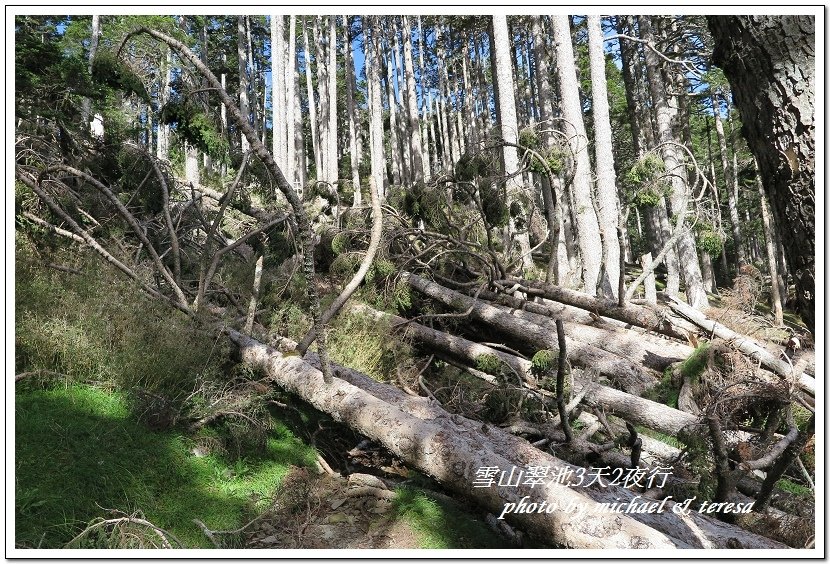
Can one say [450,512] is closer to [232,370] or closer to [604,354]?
[232,370]

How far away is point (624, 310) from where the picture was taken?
6219mm

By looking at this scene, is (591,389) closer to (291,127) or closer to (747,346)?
(747,346)

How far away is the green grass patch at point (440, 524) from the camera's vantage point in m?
3.23

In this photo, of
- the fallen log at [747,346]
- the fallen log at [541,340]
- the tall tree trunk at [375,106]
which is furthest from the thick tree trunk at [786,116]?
the tall tree trunk at [375,106]

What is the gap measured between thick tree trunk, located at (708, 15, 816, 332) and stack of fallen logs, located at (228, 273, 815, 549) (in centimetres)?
181

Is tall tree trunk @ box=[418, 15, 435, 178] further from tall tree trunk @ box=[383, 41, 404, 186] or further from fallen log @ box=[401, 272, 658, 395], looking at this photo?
fallen log @ box=[401, 272, 658, 395]

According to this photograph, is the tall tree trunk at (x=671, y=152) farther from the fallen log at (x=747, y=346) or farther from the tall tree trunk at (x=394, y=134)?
the tall tree trunk at (x=394, y=134)

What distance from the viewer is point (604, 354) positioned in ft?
19.1

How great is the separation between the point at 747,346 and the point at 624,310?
145 centimetres

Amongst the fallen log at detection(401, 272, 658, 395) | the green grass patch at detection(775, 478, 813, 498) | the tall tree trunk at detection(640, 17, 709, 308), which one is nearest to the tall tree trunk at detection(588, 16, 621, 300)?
the fallen log at detection(401, 272, 658, 395)

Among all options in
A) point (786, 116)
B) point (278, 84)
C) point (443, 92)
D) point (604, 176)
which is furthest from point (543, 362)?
point (443, 92)
